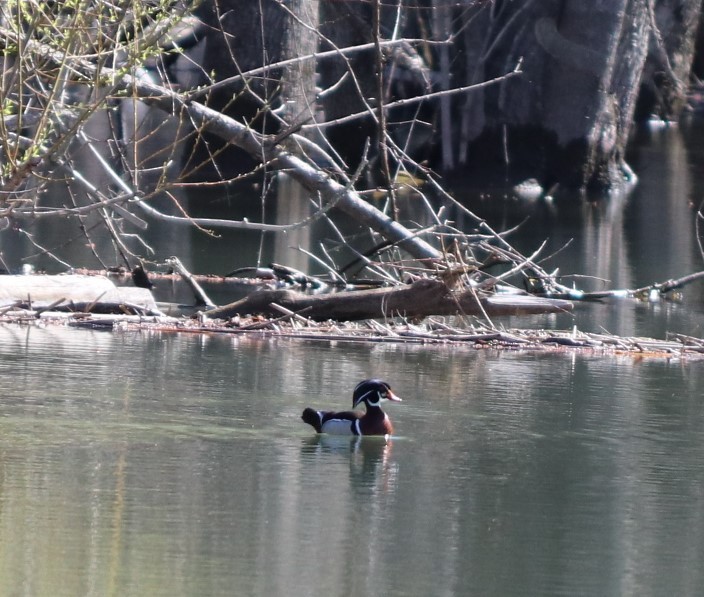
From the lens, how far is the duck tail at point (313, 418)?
795cm

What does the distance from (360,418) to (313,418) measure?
0.82 feet

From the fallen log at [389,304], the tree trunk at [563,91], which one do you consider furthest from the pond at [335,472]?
the tree trunk at [563,91]

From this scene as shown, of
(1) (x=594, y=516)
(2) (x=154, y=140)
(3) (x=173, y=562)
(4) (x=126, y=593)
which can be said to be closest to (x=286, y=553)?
(3) (x=173, y=562)

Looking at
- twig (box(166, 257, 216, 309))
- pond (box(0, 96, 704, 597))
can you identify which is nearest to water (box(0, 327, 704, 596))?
pond (box(0, 96, 704, 597))

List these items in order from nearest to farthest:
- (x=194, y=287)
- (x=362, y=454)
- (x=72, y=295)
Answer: (x=362, y=454), (x=72, y=295), (x=194, y=287)

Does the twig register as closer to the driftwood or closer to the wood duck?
the driftwood

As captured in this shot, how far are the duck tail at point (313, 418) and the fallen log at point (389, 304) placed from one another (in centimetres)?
401

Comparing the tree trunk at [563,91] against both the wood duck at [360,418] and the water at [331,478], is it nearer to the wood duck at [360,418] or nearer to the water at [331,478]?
the water at [331,478]

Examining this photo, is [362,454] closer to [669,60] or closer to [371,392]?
[371,392]

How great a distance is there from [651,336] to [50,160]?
784 cm

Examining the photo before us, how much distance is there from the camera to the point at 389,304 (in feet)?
39.5

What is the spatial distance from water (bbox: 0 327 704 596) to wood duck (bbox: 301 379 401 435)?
94 millimetres

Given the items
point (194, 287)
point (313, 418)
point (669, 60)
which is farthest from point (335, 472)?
point (669, 60)

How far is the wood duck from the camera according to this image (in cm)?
796
